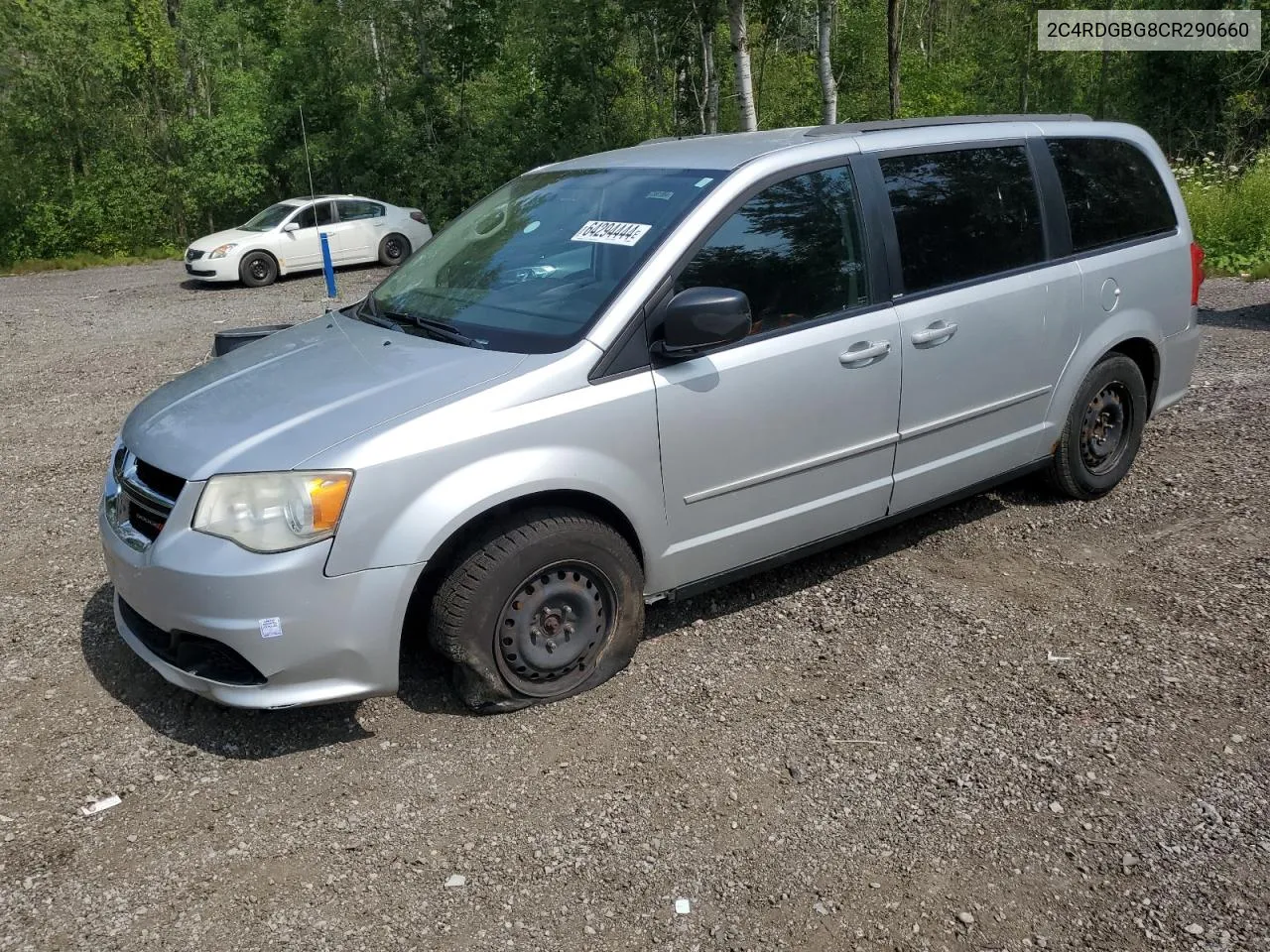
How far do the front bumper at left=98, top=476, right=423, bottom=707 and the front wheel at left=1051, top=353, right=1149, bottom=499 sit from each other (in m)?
3.46

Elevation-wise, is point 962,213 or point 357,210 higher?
point 962,213

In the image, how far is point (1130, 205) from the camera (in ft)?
17.6

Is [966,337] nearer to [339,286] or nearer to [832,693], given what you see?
[832,693]

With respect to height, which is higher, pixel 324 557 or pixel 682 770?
pixel 324 557

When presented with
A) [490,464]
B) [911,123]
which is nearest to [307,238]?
[911,123]

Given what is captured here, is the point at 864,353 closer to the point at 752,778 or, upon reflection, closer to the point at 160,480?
the point at 752,778

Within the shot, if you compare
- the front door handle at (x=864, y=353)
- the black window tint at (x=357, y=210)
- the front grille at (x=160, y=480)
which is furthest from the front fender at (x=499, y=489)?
the black window tint at (x=357, y=210)

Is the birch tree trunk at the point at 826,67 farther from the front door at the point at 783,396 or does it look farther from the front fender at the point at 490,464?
the front fender at the point at 490,464

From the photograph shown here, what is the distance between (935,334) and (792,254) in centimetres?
74

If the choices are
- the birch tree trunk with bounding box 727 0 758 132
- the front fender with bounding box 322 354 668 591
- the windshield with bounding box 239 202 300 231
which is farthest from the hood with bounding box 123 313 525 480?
the windshield with bounding box 239 202 300 231

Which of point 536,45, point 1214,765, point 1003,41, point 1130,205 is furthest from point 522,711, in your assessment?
point 1003,41

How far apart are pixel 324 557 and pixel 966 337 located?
111 inches

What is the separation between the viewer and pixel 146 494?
11.9 feet

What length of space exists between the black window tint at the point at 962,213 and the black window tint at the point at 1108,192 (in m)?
0.28
